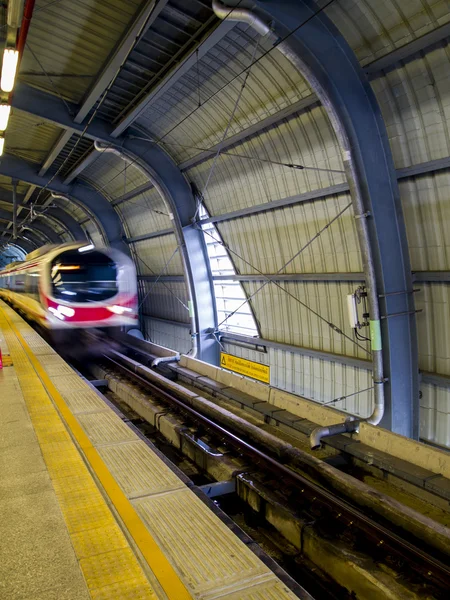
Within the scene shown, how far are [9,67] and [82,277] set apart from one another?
5.51m

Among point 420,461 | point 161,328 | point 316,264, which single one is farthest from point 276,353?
point 161,328

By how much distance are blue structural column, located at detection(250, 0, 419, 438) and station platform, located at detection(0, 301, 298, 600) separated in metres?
4.90

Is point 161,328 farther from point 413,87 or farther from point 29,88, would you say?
point 413,87

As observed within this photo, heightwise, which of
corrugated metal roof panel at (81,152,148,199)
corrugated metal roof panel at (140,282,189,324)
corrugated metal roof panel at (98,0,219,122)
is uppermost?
corrugated metal roof panel at (98,0,219,122)

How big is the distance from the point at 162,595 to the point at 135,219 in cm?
1745

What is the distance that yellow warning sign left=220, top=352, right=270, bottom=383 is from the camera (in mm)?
12391

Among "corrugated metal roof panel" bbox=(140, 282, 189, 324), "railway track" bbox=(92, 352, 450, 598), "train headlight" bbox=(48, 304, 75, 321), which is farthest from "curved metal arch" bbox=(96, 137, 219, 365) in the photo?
"railway track" bbox=(92, 352, 450, 598)

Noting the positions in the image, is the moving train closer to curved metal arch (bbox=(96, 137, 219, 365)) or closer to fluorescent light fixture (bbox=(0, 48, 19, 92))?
curved metal arch (bbox=(96, 137, 219, 365))

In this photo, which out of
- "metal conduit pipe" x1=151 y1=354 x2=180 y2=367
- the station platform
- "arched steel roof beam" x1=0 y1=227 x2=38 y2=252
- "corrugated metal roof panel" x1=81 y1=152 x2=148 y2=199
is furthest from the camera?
"arched steel roof beam" x1=0 y1=227 x2=38 y2=252

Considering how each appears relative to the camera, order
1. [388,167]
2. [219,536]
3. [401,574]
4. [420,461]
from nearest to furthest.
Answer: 1. [219,536]
2. [401,574]
3. [420,461]
4. [388,167]

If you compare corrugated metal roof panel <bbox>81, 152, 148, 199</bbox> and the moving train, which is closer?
the moving train

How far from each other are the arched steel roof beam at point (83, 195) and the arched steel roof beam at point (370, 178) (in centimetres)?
1352

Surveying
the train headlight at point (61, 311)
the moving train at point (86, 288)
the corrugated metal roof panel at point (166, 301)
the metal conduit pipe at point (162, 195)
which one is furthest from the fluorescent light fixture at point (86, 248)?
the corrugated metal roof panel at point (166, 301)

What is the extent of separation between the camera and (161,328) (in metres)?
19.1
